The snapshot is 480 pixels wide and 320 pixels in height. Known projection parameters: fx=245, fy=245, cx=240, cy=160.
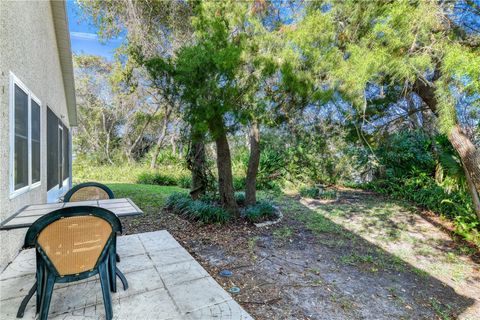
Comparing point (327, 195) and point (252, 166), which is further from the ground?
point (252, 166)

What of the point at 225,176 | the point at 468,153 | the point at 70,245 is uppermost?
the point at 468,153

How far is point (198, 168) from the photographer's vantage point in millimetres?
6391

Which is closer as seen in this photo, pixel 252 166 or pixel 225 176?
pixel 225 176

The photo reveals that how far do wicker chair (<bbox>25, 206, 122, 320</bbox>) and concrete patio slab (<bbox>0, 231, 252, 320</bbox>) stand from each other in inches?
10.3

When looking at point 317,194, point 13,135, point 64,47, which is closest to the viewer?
point 13,135

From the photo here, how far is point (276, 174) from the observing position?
10398mm

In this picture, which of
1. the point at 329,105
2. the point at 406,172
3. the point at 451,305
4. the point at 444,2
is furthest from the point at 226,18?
the point at 406,172

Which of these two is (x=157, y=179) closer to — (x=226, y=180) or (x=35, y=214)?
(x=226, y=180)

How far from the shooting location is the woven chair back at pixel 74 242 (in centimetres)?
179

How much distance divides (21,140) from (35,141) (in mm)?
910

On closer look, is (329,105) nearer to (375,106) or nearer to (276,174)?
(375,106)

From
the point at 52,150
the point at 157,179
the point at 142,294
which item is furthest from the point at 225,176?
the point at 157,179

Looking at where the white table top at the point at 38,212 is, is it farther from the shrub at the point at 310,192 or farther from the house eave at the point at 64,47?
the shrub at the point at 310,192

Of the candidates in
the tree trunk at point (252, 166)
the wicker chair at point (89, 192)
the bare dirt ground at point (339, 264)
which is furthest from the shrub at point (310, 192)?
the wicker chair at point (89, 192)
